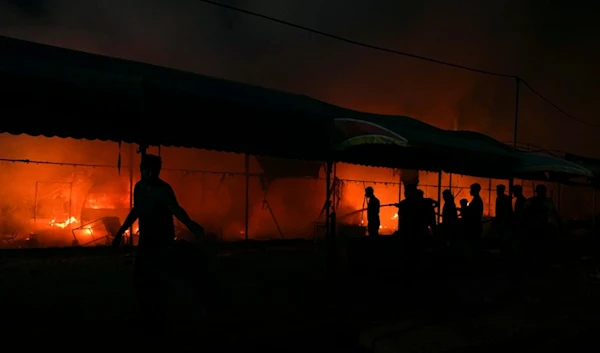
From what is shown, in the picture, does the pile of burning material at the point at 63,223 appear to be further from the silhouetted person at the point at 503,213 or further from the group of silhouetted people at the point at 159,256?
the silhouetted person at the point at 503,213

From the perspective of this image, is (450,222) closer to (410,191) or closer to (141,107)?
(410,191)

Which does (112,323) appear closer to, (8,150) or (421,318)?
(421,318)

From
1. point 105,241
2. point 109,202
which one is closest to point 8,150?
point 109,202

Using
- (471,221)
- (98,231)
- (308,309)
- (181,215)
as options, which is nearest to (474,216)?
(471,221)

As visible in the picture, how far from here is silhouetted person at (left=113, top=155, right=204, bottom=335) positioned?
173 inches

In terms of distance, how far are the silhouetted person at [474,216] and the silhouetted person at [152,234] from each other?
6.19 m

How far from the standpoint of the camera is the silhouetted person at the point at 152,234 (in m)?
4.39

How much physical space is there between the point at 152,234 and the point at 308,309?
8.45 feet

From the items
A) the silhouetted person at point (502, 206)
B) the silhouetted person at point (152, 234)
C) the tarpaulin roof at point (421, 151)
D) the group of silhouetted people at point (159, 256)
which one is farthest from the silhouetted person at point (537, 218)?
the silhouetted person at point (152, 234)

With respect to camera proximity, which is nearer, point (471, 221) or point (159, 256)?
point (159, 256)

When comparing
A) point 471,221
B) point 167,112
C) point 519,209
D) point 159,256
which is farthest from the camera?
point 471,221

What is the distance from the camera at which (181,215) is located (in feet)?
14.1

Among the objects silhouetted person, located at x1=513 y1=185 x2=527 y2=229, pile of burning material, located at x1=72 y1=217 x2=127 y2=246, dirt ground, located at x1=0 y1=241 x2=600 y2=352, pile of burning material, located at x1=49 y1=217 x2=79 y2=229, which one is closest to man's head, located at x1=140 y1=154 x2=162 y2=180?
dirt ground, located at x1=0 y1=241 x2=600 y2=352

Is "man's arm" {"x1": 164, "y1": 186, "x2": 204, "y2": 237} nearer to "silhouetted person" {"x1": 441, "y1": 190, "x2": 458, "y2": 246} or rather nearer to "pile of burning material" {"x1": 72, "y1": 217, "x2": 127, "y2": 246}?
"silhouetted person" {"x1": 441, "y1": 190, "x2": 458, "y2": 246}
